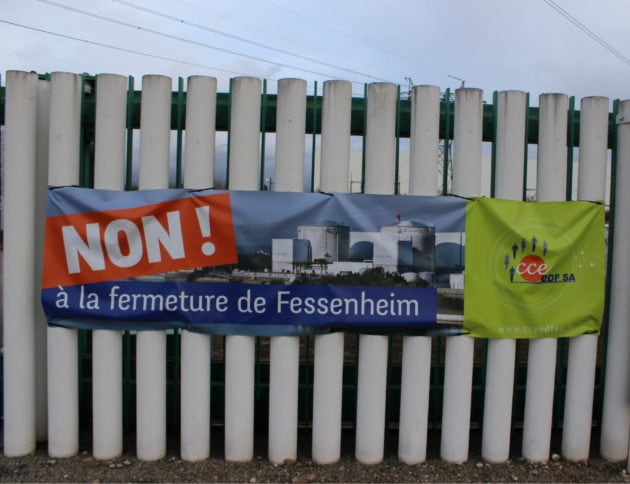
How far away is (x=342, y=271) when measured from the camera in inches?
164

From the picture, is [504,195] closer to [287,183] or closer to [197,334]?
[287,183]

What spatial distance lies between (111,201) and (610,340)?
3965 millimetres

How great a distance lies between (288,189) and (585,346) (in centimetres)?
259

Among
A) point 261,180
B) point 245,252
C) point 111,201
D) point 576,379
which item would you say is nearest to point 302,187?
point 261,180

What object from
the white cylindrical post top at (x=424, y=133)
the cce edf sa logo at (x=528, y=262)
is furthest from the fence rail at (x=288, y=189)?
the cce edf sa logo at (x=528, y=262)

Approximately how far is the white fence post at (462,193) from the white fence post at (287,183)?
45.1 inches

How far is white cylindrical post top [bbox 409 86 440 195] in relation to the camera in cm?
418

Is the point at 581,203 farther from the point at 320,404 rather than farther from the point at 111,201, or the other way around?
the point at 111,201

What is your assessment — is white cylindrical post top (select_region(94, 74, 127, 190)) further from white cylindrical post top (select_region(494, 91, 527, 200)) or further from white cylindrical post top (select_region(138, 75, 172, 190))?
white cylindrical post top (select_region(494, 91, 527, 200))

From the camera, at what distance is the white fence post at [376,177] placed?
4176mm

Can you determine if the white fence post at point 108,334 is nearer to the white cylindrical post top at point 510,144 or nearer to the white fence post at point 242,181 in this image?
the white fence post at point 242,181

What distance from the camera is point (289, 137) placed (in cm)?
414

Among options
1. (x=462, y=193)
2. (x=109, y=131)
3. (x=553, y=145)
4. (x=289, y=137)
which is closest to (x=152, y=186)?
(x=109, y=131)

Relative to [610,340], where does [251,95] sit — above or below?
above
